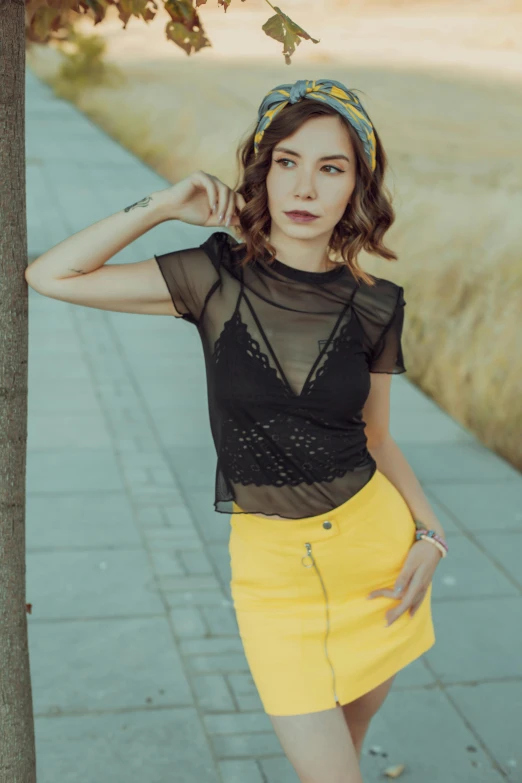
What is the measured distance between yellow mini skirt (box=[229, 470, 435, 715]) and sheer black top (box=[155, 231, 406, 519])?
2.4 inches

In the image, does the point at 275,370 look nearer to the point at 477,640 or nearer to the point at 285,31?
the point at 285,31

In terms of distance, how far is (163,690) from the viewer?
4.06m

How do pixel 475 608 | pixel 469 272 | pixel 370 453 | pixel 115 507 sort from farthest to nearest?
pixel 469 272 < pixel 115 507 < pixel 475 608 < pixel 370 453

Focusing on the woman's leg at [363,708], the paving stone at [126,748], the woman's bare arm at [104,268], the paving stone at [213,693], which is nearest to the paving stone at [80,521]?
the paving stone at [213,693]

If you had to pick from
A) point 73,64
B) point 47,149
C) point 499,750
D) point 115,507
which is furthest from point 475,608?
point 73,64

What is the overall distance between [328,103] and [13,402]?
0.97m

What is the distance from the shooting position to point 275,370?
2.50 metres

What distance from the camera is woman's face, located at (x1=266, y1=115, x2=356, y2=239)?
2.50m

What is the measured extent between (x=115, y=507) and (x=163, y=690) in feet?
5.68

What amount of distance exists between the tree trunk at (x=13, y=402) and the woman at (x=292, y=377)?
157 mm

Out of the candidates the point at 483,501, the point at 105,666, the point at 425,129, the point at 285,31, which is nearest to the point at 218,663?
the point at 105,666

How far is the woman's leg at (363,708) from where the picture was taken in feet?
9.02

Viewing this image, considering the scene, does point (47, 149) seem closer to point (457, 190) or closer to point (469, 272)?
point (457, 190)

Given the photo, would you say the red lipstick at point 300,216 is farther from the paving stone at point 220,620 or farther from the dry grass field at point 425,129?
the paving stone at point 220,620
